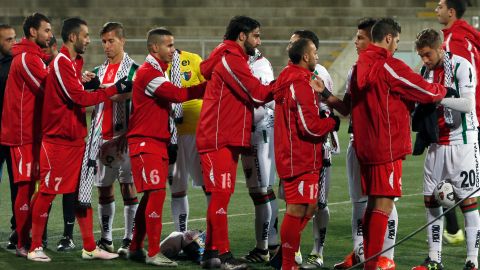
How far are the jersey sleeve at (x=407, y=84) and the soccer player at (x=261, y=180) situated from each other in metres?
1.59

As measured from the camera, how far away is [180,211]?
9406 millimetres

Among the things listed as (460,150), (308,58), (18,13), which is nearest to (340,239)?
(460,150)

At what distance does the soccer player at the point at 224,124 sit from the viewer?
833 cm

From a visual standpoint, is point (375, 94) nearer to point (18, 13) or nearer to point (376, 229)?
point (376, 229)

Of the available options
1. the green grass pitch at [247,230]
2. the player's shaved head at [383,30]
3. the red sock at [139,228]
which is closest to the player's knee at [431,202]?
the green grass pitch at [247,230]

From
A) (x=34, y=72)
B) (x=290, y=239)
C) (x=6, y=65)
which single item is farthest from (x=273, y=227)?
(x=6, y=65)

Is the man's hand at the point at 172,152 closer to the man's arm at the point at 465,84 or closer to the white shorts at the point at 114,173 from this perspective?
the white shorts at the point at 114,173

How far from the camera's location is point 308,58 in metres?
7.87

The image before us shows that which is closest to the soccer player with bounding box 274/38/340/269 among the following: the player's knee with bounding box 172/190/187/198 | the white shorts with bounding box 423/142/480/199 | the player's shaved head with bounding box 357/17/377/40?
the player's shaved head with bounding box 357/17/377/40

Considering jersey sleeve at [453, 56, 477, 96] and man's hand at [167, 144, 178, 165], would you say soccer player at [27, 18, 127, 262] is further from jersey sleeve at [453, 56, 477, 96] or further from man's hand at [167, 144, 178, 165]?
jersey sleeve at [453, 56, 477, 96]

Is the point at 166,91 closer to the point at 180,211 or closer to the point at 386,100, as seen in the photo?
the point at 180,211

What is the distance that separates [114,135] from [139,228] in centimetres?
86

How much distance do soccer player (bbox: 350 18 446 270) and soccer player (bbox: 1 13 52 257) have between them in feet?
9.51

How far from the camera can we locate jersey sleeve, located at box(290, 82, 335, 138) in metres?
7.66
